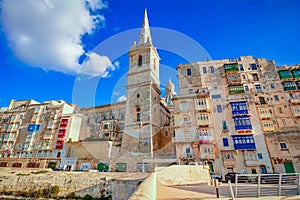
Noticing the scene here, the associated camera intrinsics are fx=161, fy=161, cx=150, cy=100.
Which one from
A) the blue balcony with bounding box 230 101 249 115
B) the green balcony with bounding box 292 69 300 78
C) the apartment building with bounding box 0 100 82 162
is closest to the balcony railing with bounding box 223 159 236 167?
the blue balcony with bounding box 230 101 249 115

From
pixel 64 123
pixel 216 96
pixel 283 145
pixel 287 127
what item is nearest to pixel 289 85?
pixel 287 127

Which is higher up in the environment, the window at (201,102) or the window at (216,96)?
the window at (216,96)

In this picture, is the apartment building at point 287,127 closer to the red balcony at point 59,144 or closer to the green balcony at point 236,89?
the green balcony at point 236,89

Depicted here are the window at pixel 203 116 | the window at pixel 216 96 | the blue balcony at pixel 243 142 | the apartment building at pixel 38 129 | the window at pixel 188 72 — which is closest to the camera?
the blue balcony at pixel 243 142

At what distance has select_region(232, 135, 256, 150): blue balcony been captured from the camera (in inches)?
918

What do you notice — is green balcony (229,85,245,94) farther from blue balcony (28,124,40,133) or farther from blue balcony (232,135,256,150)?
blue balcony (28,124,40,133)

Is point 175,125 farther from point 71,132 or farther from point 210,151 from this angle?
point 71,132

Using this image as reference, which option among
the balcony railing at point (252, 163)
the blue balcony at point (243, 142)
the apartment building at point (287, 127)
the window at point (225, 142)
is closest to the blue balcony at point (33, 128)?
the window at point (225, 142)

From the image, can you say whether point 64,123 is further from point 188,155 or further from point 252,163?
point 252,163

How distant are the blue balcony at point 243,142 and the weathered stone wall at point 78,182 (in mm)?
16465

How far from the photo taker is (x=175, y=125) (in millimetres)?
Answer: 26234

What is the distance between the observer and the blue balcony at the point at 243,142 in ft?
76.5

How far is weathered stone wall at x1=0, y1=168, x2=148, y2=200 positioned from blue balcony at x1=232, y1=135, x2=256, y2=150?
16.5m

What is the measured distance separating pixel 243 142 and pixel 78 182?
22.3m
